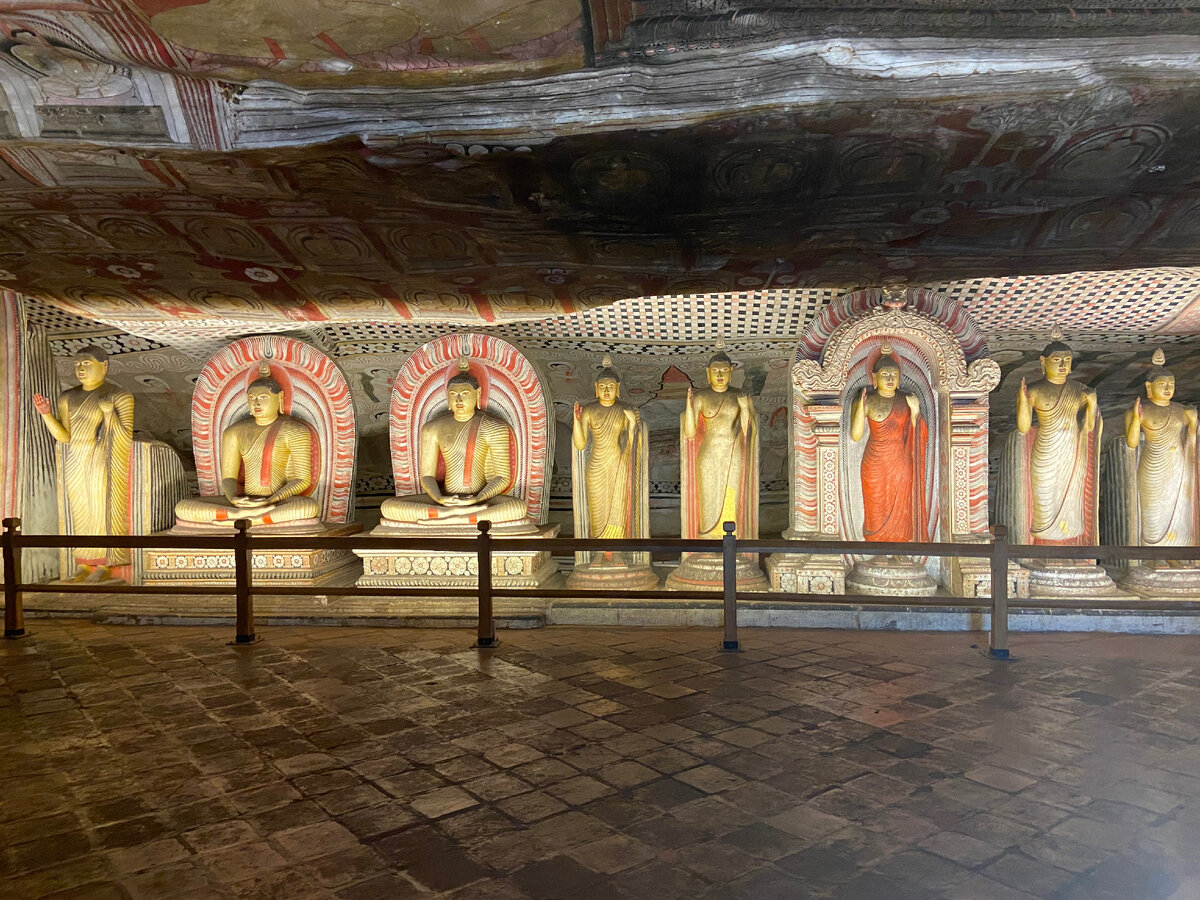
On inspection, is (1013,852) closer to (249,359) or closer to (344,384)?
(344,384)

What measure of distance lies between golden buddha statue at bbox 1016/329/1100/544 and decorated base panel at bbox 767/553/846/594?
1.67 meters

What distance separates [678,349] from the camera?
7902 millimetres

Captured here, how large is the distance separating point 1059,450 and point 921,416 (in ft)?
3.47

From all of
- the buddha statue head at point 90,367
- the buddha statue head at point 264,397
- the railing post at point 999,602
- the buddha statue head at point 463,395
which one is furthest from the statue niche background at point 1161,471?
the buddha statue head at point 90,367

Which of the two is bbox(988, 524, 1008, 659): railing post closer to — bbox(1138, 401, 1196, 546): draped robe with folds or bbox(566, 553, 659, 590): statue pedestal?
bbox(1138, 401, 1196, 546): draped robe with folds

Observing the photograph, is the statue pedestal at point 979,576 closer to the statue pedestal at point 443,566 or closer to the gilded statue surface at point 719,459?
the gilded statue surface at point 719,459

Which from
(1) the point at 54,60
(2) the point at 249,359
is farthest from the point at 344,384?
(1) the point at 54,60

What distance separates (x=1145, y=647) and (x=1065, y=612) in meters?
0.54

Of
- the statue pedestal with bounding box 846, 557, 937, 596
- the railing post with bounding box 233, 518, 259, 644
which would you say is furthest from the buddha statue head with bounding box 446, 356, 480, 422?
the statue pedestal with bounding box 846, 557, 937, 596

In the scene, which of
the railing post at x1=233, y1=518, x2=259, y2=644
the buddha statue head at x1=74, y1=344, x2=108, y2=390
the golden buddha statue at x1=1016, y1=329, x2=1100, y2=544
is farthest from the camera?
the buddha statue head at x1=74, y1=344, x2=108, y2=390

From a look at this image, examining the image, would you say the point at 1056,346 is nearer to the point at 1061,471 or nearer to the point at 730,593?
the point at 1061,471

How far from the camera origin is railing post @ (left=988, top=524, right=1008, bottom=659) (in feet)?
15.6

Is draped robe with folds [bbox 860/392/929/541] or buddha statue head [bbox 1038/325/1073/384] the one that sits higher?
buddha statue head [bbox 1038/325/1073/384]

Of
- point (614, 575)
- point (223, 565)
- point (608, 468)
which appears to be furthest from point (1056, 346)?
point (223, 565)
